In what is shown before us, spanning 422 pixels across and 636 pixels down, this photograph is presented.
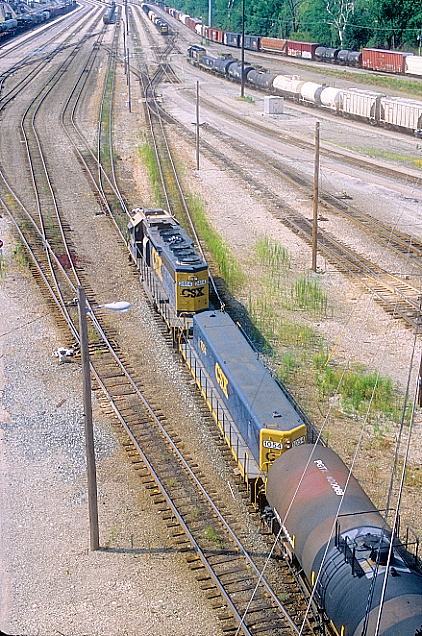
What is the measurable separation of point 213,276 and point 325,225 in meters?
10.1

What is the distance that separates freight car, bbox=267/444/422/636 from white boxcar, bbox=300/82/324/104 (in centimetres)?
6713

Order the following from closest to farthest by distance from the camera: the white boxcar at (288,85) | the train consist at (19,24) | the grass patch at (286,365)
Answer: the grass patch at (286,365) < the white boxcar at (288,85) < the train consist at (19,24)

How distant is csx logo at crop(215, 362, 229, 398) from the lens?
2150 centimetres

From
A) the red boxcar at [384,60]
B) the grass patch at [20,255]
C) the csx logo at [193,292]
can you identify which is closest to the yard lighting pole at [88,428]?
the csx logo at [193,292]

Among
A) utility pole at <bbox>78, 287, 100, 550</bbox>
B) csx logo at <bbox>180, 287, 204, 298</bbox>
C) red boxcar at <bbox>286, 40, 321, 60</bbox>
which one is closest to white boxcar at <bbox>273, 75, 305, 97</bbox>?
red boxcar at <bbox>286, 40, 321, 60</bbox>

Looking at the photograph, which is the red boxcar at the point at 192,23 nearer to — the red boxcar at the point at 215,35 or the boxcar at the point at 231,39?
the red boxcar at the point at 215,35

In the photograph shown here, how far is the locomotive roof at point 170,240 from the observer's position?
26875 millimetres

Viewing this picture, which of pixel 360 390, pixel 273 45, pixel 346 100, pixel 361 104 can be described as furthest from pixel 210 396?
pixel 273 45

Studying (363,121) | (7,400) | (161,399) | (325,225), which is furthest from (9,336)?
(363,121)

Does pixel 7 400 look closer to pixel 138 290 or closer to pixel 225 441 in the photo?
pixel 225 441

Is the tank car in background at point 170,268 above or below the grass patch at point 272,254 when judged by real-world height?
above

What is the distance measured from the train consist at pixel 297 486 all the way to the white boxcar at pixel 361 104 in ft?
157

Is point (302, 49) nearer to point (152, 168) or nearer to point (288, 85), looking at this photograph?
point (288, 85)

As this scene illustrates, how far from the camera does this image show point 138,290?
33688mm
